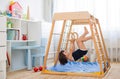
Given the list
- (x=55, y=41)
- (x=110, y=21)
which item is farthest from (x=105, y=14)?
(x=55, y=41)

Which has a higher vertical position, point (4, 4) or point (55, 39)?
point (4, 4)

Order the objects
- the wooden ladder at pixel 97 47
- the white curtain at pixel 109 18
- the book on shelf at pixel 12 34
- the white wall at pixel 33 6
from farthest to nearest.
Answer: the white curtain at pixel 109 18 < the white wall at pixel 33 6 < the book on shelf at pixel 12 34 < the wooden ladder at pixel 97 47

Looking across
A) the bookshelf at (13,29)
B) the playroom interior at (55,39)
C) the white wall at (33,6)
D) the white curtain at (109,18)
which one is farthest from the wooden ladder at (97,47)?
the white wall at (33,6)

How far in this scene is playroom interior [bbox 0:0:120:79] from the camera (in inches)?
146

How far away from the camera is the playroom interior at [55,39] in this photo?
12.1 ft

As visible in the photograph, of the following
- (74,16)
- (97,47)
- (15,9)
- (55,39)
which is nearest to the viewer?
(97,47)

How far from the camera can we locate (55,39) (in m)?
5.96

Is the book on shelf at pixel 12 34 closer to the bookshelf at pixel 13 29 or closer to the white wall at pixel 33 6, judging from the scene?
the bookshelf at pixel 13 29

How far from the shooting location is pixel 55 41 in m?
5.96

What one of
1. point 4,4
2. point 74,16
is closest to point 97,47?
point 74,16

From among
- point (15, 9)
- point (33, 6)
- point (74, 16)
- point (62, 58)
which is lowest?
point (62, 58)

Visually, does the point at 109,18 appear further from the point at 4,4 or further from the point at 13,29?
the point at 4,4

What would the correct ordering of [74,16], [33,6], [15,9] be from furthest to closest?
→ [33,6] → [15,9] → [74,16]

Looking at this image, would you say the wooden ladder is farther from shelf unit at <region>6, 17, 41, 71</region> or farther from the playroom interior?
shelf unit at <region>6, 17, 41, 71</region>
